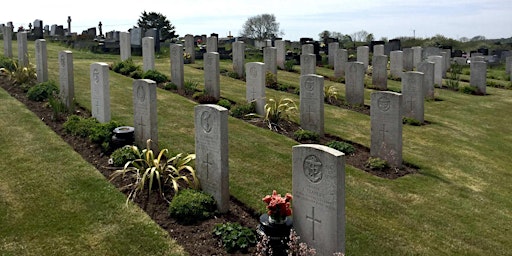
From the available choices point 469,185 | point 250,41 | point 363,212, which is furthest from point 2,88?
point 250,41

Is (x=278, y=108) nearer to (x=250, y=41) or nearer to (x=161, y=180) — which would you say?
(x=161, y=180)

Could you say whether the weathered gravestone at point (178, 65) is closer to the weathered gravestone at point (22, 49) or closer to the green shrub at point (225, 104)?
the green shrub at point (225, 104)

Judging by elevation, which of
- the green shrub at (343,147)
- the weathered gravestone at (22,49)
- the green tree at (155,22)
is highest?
the green tree at (155,22)

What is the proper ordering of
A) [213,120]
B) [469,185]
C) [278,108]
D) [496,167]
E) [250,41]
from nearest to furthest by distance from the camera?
1. [213,120]
2. [469,185]
3. [496,167]
4. [278,108]
5. [250,41]

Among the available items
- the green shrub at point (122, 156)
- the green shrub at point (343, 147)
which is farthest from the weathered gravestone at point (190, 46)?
the green shrub at point (122, 156)

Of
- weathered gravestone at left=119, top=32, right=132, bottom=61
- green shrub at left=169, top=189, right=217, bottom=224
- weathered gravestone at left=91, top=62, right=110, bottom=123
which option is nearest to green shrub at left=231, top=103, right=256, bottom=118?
weathered gravestone at left=91, top=62, right=110, bottom=123

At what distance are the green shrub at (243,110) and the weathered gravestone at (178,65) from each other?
411 cm

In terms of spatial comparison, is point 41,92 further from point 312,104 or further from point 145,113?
point 312,104

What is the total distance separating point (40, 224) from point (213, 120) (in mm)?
3054

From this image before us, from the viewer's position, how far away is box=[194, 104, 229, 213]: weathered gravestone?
8156 mm

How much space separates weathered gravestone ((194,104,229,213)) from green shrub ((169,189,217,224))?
0.60ft

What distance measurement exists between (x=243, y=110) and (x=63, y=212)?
855 centimetres

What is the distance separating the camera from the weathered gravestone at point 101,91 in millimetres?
12461

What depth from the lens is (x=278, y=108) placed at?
14.9 metres
